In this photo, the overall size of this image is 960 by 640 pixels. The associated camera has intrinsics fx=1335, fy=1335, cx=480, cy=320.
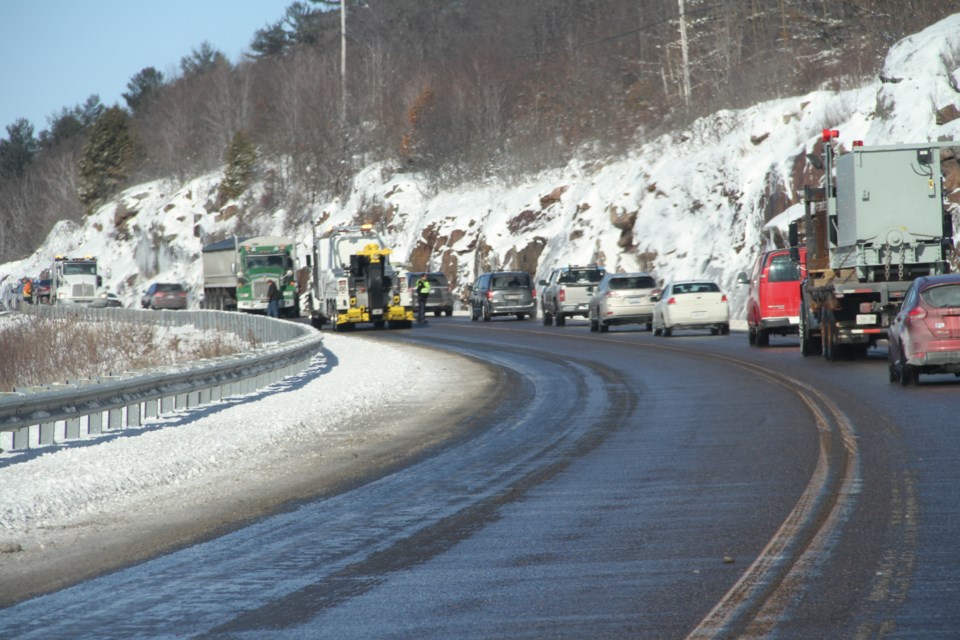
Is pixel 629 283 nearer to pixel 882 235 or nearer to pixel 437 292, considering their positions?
pixel 882 235

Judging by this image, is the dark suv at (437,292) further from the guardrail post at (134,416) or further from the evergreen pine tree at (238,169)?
the evergreen pine tree at (238,169)

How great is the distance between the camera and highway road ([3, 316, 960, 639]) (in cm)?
604

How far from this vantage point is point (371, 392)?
797 inches

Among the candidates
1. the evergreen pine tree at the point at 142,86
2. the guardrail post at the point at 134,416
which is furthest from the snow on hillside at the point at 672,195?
the evergreen pine tree at the point at 142,86

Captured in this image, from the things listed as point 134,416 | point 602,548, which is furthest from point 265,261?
point 602,548

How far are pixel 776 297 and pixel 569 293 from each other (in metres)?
16.5

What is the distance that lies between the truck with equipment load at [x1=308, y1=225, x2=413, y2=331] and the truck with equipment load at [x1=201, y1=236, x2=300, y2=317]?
13308 millimetres

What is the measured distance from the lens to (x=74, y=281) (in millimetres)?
69312

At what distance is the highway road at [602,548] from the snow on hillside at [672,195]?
30915 millimetres

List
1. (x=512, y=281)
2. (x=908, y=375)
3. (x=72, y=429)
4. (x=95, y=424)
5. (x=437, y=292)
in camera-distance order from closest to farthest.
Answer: (x=72, y=429), (x=95, y=424), (x=908, y=375), (x=512, y=281), (x=437, y=292)

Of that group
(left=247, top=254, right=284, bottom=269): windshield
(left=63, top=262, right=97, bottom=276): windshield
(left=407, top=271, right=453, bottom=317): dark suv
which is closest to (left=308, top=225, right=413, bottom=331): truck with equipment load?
(left=407, top=271, right=453, bottom=317): dark suv

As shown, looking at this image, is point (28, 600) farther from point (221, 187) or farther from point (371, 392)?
point (221, 187)

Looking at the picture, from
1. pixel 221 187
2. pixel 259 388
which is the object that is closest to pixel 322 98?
pixel 221 187

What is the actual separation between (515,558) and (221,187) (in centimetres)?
10064
